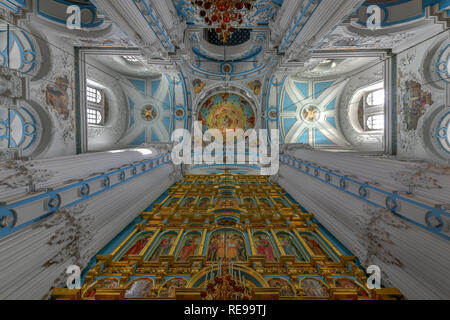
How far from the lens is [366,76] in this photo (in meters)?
10.9

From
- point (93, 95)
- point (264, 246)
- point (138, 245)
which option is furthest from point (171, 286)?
point (93, 95)

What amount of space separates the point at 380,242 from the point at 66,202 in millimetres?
6344

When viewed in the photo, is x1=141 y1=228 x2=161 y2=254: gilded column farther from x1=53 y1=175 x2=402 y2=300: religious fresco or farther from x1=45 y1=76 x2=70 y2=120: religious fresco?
x1=45 y1=76 x2=70 y2=120: religious fresco

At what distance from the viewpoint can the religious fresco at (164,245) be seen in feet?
15.2

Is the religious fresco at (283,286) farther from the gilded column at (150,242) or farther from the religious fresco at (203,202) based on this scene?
the religious fresco at (203,202)

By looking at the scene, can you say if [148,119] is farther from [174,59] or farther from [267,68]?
[267,68]

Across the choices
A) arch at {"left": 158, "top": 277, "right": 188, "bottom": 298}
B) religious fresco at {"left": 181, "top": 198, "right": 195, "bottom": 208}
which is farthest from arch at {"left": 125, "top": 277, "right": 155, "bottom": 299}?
religious fresco at {"left": 181, "top": 198, "right": 195, "bottom": 208}

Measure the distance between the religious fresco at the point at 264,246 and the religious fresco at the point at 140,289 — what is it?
8.65ft

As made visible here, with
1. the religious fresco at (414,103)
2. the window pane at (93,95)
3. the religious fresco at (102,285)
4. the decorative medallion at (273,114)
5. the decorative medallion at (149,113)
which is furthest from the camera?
the decorative medallion at (149,113)

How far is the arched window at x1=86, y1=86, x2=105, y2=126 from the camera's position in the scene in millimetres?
10938

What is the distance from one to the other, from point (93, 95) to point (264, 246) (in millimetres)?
13347

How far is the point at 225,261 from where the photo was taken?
3344 mm

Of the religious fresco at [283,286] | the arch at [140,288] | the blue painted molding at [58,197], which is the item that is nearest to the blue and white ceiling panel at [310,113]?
the religious fresco at [283,286]
